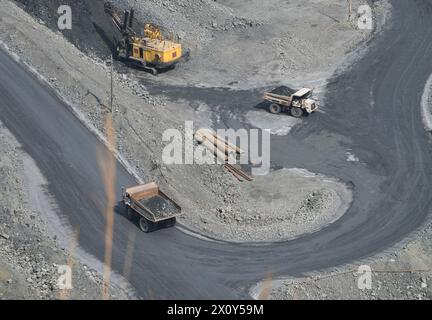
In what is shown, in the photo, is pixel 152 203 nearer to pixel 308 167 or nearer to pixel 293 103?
pixel 308 167

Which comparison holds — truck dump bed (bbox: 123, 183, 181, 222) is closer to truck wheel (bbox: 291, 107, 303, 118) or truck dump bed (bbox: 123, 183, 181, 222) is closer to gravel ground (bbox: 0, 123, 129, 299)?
gravel ground (bbox: 0, 123, 129, 299)

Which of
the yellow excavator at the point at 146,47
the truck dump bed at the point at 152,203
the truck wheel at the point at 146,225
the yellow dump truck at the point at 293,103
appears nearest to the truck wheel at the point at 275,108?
the yellow dump truck at the point at 293,103

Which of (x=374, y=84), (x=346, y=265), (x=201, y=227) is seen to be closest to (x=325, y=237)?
(x=346, y=265)

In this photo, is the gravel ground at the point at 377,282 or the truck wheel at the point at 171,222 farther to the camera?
the truck wheel at the point at 171,222

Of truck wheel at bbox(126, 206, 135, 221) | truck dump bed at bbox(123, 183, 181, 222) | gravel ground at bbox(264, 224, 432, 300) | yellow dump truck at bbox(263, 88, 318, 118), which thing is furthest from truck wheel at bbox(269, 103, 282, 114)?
truck wheel at bbox(126, 206, 135, 221)

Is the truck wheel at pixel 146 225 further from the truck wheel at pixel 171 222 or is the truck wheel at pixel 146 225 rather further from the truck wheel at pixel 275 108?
the truck wheel at pixel 275 108

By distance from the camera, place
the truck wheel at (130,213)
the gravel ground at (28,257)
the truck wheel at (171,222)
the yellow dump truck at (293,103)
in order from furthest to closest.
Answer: the yellow dump truck at (293,103) → the truck wheel at (171,222) → the truck wheel at (130,213) → the gravel ground at (28,257)
